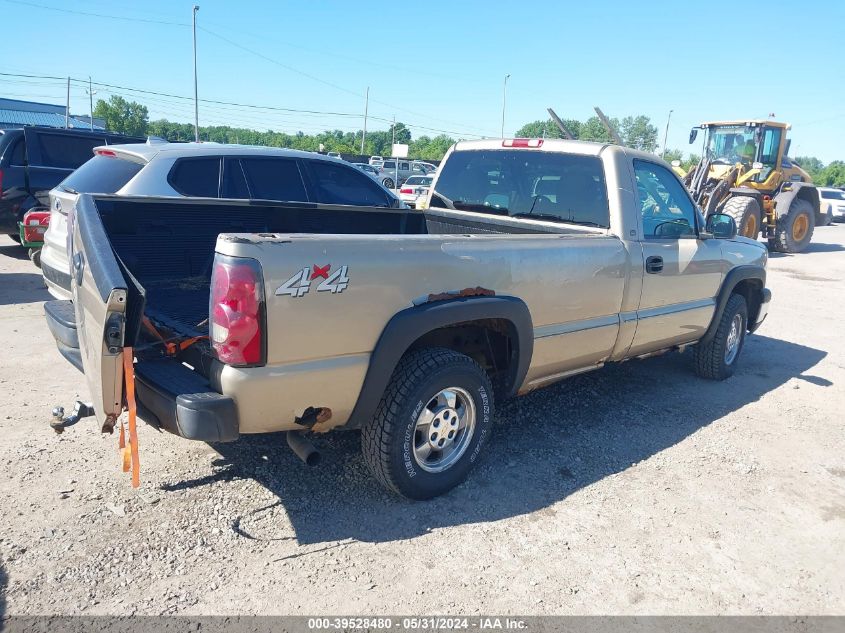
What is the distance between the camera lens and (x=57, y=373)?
5008mm

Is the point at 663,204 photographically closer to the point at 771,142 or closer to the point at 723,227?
the point at 723,227

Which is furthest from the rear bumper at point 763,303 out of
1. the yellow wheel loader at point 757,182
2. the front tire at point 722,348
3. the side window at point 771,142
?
the side window at point 771,142

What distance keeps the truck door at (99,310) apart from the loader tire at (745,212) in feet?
49.4

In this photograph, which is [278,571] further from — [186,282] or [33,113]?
[33,113]

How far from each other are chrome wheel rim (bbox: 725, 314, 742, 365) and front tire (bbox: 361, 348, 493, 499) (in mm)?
3354

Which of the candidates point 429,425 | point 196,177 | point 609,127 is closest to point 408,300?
point 429,425

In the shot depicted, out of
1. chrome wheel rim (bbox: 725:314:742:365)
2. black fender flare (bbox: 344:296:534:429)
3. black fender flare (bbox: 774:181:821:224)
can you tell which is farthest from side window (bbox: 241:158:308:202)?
black fender flare (bbox: 774:181:821:224)

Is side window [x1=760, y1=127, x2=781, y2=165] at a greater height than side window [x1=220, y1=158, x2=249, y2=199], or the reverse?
side window [x1=760, y1=127, x2=781, y2=165]

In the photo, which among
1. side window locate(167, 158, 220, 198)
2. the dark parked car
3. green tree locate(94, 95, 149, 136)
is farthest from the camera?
green tree locate(94, 95, 149, 136)

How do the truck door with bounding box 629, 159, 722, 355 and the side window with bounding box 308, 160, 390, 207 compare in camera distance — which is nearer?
the truck door with bounding box 629, 159, 722, 355

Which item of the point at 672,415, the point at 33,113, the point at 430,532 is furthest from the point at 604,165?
the point at 33,113

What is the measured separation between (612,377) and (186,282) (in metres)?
3.68

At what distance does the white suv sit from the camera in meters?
5.75

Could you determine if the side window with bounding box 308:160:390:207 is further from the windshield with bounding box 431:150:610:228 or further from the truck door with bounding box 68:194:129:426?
the truck door with bounding box 68:194:129:426
